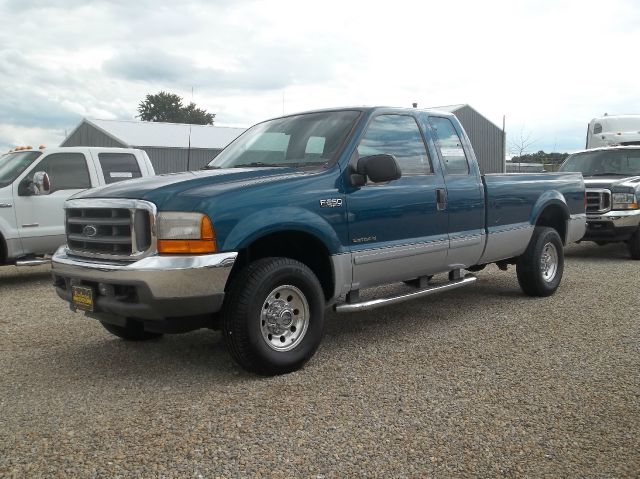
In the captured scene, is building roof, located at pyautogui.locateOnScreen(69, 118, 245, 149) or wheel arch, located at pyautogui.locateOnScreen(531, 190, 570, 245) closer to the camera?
wheel arch, located at pyautogui.locateOnScreen(531, 190, 570, 245)

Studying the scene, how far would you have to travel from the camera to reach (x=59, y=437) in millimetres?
3521

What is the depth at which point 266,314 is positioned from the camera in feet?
14.7

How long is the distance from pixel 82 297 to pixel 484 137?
35.7 m

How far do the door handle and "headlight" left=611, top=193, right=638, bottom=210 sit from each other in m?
6.20

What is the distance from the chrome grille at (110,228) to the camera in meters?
4.18

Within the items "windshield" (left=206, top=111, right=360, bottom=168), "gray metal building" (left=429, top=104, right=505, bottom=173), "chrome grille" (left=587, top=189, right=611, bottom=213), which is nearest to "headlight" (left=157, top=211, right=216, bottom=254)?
"windshield" (left=206, top=111, right=360, bottom=168)

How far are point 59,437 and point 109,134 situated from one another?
28526 millimetres

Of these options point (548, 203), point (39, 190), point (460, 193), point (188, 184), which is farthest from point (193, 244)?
point (39, 190)

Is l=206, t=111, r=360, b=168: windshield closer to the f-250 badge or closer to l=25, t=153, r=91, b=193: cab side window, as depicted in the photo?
the f-250 badge

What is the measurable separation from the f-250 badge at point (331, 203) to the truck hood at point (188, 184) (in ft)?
0.91

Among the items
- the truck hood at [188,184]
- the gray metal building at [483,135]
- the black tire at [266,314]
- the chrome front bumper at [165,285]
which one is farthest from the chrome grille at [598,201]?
the gray metal building at [483,135]

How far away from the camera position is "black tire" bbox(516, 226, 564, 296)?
7.18 metres

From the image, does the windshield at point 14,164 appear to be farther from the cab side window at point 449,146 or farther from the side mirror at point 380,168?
the side mirror at point 380,168

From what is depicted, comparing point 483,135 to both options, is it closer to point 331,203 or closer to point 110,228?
point 331,203
